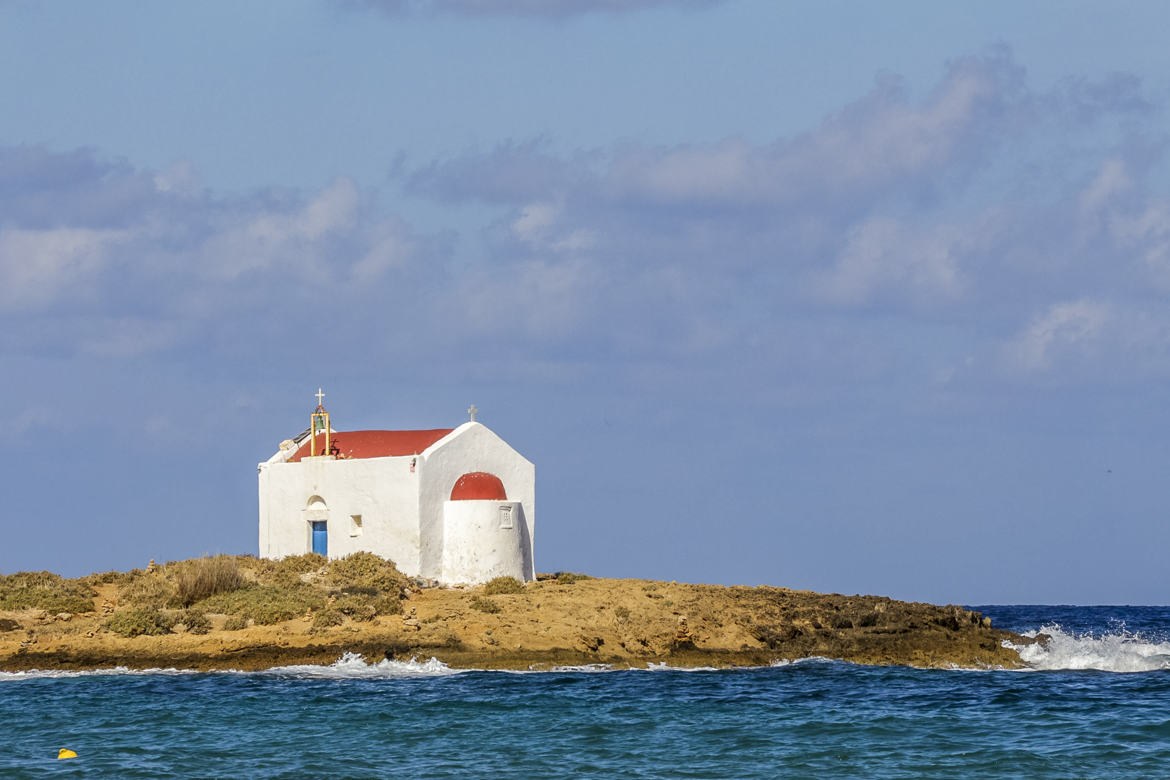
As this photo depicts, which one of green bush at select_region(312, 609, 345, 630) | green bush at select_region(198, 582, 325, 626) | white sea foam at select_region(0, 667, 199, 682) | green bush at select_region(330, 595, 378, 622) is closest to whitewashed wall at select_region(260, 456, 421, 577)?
green bush at select_region(198, 582, 325, 626)

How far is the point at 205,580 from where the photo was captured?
3716 cm

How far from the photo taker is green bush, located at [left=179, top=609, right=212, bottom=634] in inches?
1350

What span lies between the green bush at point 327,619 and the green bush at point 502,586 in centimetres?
521

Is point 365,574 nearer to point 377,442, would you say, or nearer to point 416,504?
point 416,504

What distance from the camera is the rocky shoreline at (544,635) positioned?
33.0m

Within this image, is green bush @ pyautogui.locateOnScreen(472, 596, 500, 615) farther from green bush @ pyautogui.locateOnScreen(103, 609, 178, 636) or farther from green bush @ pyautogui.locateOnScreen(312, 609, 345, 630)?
green bush @ pyautogui.locateOnScreen(103, 609, 178, 636)

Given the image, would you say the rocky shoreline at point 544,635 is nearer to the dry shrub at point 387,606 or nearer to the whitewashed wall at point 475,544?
the dry shrub at point 387,606

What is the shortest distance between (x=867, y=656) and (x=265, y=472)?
2049cm

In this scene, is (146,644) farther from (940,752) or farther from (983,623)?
(983,623)

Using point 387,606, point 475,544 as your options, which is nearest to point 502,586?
point 475,544

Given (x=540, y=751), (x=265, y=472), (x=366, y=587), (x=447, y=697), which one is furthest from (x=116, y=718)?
(x=265, y=472)

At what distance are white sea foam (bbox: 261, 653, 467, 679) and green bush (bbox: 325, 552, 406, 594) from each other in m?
4.31

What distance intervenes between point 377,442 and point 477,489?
4.80 meters

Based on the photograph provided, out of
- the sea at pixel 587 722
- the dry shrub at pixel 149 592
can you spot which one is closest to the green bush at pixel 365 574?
the dry shrub at pixel 149 592
